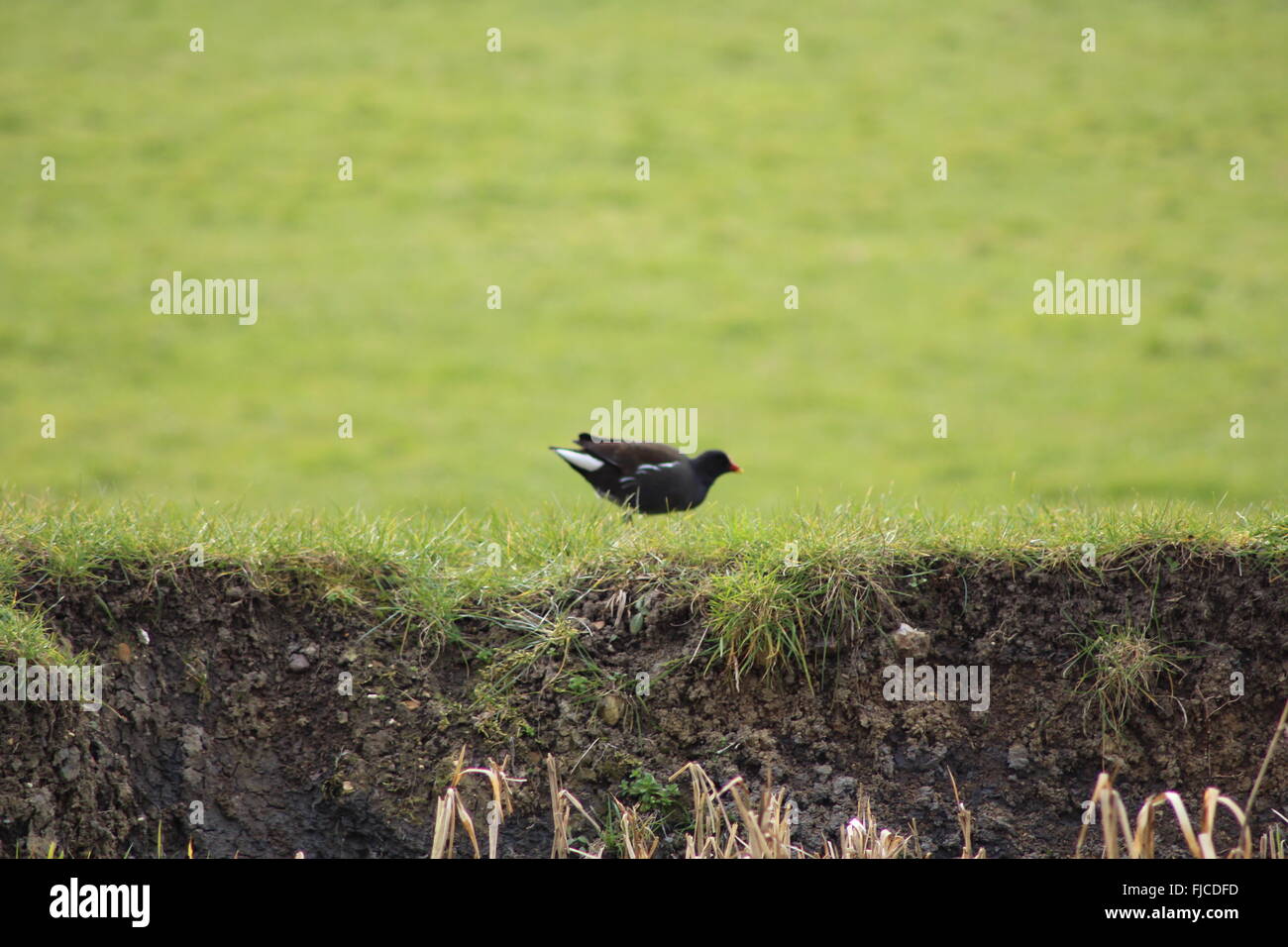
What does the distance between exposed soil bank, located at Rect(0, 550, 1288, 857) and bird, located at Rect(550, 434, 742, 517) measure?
3.58 feet

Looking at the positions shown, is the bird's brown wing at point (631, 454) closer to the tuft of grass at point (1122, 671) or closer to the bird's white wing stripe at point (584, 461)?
the bird's white wing stripe at point (584, 461)

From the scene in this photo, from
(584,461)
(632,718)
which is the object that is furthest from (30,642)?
(584,461)

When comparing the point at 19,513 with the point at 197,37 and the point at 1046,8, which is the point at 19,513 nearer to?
the point at 197,37

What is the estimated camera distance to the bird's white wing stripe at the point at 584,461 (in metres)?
6.38

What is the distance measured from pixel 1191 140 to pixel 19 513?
1759cm

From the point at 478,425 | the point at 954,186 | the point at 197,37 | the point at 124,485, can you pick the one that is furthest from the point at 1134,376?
the point at 197,37

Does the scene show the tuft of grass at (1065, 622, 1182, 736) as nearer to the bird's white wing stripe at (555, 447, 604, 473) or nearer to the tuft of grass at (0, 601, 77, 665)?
the bird's white wing stripe at (555, 447, 604, 473)

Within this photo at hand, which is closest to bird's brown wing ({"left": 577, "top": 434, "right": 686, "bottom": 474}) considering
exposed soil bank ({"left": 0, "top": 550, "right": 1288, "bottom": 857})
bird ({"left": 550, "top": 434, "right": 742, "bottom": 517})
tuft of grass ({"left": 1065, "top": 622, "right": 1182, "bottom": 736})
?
bird ({"left": 550, "top": 434, "right": 742, "bottom": 517})

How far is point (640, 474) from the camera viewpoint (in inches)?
245

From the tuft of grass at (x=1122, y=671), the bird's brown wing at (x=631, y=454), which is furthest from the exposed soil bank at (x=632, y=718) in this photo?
the bird's brown wing at (x=631, y=454)

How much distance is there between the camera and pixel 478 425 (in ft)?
50.0

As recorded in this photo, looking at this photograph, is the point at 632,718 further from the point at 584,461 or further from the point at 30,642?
the point at 30,642

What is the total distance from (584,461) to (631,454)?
0.91 feet

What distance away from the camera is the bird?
243 inches
